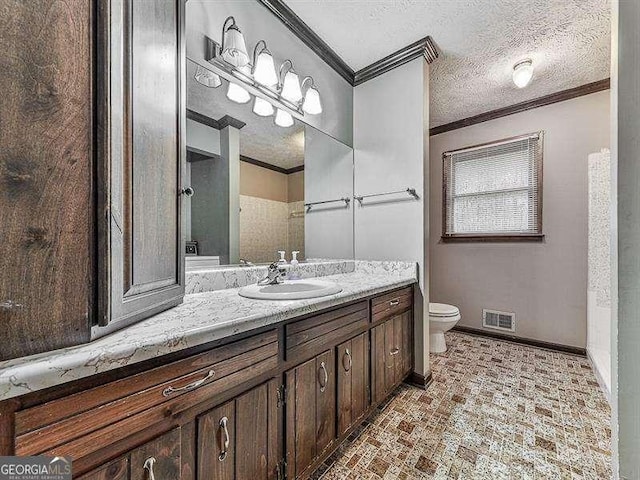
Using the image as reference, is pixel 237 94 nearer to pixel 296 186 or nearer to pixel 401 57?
pixel 296 186

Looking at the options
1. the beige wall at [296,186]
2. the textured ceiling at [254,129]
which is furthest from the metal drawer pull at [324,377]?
the textured ceiling at [254,129]

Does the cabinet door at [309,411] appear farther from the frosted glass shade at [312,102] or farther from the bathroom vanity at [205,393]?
the frosted glass shade at [312,102]

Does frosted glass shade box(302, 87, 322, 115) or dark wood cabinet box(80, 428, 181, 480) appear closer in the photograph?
dark wood cabinet box(80, 428, 181, 480)

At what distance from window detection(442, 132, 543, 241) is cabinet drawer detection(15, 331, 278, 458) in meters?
2.93

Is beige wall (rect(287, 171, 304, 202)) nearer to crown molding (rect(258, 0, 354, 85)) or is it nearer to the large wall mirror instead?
the large wall mirror

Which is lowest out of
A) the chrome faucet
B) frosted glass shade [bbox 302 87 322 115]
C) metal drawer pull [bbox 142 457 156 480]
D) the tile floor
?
the tile floor

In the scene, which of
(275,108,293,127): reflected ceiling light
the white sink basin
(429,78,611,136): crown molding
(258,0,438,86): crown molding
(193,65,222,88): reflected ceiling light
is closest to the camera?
the white sink basin

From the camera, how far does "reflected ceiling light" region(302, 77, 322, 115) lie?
6.35 ft

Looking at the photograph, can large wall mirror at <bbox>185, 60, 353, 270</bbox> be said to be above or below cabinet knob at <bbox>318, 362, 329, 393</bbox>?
above

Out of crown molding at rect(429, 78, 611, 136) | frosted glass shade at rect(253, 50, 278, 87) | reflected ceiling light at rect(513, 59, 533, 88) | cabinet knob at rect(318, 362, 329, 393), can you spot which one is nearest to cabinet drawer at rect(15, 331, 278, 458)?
cabinet knob at rect(318, 362, 329, 393)

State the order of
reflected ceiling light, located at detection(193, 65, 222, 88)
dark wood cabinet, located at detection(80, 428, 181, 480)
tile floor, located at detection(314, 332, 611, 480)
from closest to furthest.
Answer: dark wood cabinet, located at detection(80, 428, 181, 480), tile floor, located at detection(314, 332, 611, 480), reflected ceiling light, located at detection(193, 65, 222, 88)

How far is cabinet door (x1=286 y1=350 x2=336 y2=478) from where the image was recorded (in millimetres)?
1074

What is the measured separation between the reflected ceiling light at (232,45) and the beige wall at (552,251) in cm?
269

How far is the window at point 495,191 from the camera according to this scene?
273cm
